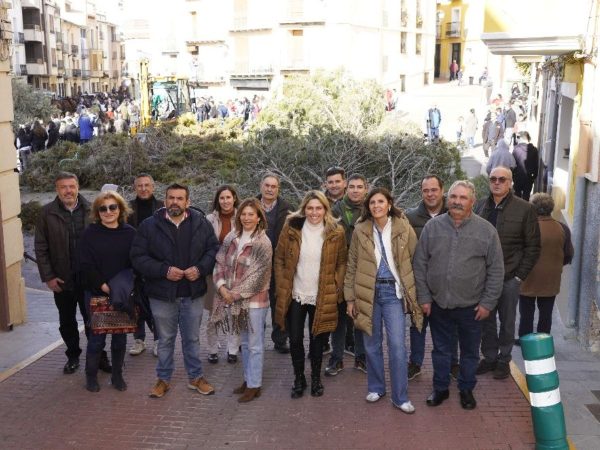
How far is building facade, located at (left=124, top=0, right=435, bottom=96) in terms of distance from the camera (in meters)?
42.7

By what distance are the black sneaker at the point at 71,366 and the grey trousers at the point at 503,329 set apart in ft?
12.2

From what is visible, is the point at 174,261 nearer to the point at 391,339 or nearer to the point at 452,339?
the point at 391,339

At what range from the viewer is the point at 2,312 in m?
7.61

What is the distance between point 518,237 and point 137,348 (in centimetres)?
376

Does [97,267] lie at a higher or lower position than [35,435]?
higher

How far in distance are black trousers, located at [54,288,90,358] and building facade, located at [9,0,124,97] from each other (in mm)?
39344

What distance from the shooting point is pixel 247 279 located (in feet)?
17.8

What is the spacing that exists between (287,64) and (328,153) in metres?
33.3

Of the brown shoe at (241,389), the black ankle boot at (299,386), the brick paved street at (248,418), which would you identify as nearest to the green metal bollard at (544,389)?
the brick paved street at (248,418)

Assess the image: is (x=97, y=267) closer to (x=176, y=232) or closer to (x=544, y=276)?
(x=176, y=232)

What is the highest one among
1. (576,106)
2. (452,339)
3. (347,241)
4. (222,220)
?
(576,106)

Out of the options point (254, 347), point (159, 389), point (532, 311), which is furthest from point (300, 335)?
point (532, 311)

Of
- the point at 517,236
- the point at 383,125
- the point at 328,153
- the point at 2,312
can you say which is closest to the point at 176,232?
the point at 517,236

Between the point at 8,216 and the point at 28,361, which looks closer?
the point at 28,361
